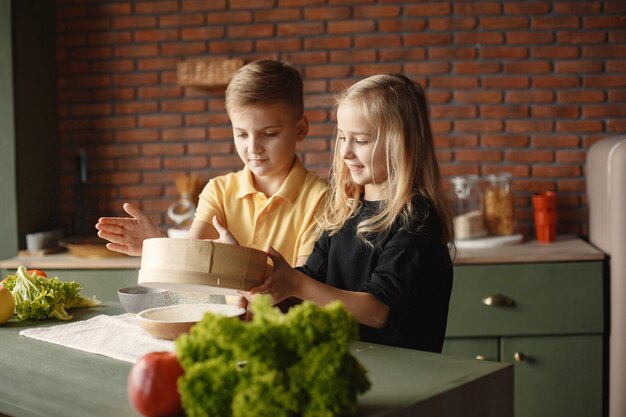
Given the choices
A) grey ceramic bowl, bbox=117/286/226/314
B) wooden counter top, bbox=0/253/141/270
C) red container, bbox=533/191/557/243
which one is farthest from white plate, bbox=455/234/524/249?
grey ceramic bowl, bbox=117/286/226/314

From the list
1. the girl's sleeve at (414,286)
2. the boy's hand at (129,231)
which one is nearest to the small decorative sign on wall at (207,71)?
the boy's hand at (129,231)

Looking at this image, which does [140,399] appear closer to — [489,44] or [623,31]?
[489,44]

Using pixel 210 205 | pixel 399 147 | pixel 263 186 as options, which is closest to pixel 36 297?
pixel 210 205

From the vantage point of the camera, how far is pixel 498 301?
3.20m

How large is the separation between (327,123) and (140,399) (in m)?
2.81

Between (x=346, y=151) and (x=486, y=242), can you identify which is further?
(x=486, y=242)

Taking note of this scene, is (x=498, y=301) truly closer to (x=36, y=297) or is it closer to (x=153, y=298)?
(x=153, y=298)

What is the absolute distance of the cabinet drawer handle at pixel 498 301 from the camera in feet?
10.5

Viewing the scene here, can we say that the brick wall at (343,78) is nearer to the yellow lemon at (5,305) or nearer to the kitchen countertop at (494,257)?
the kitchen countertop at (494,257)

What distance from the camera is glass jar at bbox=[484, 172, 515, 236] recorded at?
3.59 metres

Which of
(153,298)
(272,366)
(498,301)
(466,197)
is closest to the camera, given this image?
(272,366)

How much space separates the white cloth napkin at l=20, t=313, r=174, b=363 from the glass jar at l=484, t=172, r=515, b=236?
2091 mm

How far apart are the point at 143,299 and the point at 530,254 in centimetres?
187

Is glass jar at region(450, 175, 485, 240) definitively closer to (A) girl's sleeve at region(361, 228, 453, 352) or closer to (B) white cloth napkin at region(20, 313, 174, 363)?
(A) girl's sleeve at region(361, 228, 453, 352)
